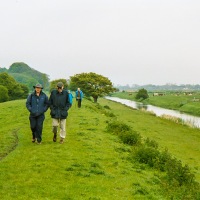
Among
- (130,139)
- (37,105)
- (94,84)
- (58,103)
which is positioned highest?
(94,84)

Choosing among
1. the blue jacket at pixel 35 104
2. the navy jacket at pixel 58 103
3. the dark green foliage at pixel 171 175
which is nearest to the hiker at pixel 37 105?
the blue jacket at pixel 35 104

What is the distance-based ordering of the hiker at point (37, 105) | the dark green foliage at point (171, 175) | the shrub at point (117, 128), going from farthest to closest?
the shrub at point (117, 128) < the hiker at point (37, 105) < the dark green foliage at point (171, 175)

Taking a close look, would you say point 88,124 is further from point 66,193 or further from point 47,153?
point 66,193

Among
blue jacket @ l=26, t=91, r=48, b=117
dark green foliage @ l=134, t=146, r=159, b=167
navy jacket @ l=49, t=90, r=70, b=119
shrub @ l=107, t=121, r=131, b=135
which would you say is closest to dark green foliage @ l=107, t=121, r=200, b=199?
dark green foliage @ l=134, t=146, r=159, b=167

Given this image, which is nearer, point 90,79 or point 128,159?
point 128,159

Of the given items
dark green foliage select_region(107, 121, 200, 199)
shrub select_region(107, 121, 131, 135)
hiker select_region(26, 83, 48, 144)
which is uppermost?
hiker select_region(26, 83, 48, 144)

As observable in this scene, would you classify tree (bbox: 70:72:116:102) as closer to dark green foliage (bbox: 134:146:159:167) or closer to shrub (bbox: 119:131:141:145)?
shrub (bbox: 119:131:141:145)

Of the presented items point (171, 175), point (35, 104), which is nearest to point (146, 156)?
point (171, 175)

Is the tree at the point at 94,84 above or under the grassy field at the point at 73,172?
above

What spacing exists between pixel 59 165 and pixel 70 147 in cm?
347

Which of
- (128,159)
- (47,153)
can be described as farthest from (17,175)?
(128,159)

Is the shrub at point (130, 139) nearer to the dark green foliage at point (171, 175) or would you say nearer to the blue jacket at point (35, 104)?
the dark green foliage at point (171, 175)

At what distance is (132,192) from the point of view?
34.5 ft

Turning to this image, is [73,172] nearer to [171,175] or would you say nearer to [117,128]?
[171,175]
